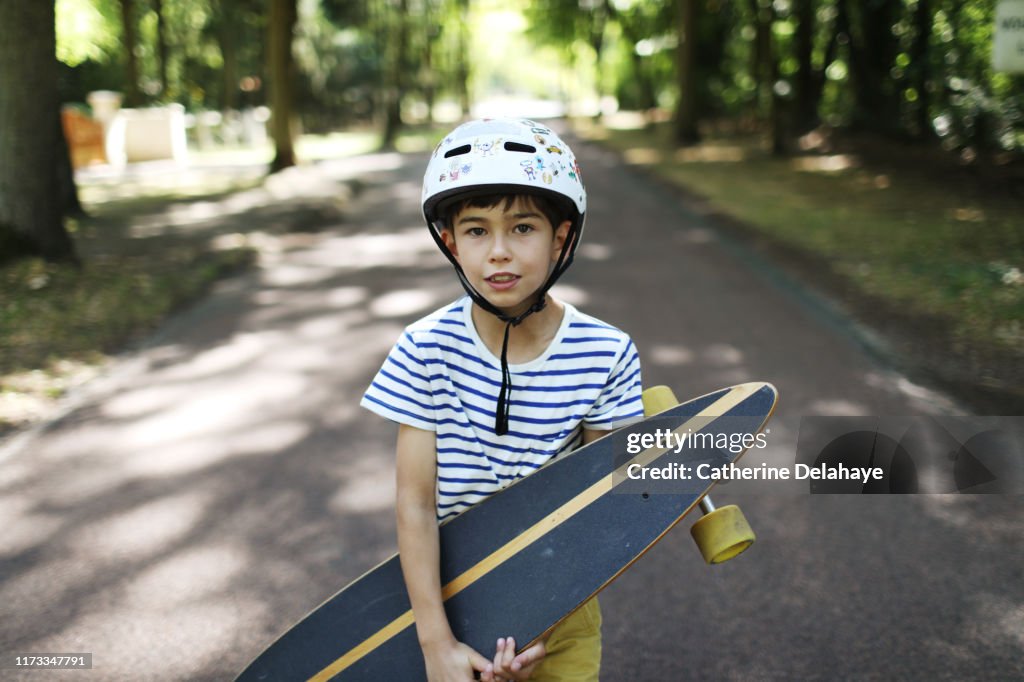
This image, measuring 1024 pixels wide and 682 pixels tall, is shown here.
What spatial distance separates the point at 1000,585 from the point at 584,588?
2291mm

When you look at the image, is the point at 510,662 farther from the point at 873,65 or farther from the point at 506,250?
the point at 873,65

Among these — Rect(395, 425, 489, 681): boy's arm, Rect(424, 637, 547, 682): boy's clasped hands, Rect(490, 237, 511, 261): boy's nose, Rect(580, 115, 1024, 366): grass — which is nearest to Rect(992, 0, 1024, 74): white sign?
Rect(580, 115, 1024, 366): grass

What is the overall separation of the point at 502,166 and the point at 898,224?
421 inches

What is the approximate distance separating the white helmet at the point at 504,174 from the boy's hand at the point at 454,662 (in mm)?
474

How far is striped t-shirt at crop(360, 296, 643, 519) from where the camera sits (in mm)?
1881

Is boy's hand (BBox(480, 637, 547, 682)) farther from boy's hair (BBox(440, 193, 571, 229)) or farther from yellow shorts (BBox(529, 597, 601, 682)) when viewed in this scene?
boy's hair (BBox(440, 193, 571, 229))

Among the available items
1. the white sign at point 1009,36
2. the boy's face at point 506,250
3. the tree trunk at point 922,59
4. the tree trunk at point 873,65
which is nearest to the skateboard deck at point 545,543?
the boy's face at point 506,250

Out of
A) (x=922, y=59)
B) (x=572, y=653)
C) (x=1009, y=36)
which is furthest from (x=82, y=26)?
(x=572, y=653)

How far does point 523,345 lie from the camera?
195 centimetres

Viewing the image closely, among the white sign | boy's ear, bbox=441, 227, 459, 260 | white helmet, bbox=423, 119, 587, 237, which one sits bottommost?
boy's ear, bbox=441, 227, 459, 260

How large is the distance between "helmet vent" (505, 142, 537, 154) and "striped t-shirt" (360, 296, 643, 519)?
0.40 m

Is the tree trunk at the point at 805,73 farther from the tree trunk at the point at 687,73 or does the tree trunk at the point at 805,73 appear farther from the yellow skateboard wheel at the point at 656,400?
the yellow skateboard wheel at the point at 656,400

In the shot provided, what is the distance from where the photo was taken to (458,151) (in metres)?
1.95

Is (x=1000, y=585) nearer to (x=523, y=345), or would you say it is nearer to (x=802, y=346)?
(x=523, y=345)
